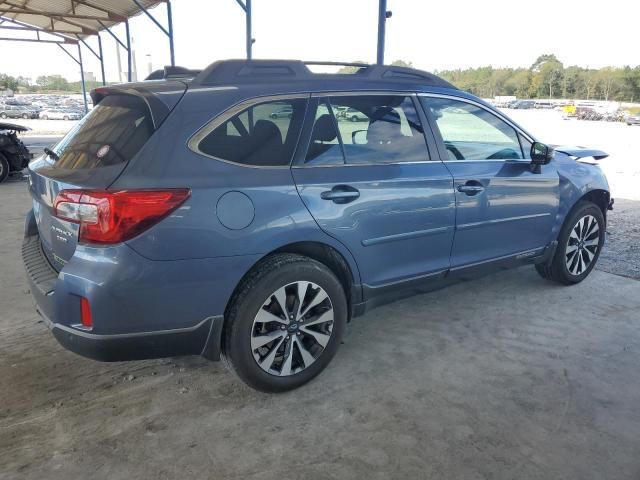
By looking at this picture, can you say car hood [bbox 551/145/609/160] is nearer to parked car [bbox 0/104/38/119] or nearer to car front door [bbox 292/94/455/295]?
car front door [bbox 292/94/455/295]

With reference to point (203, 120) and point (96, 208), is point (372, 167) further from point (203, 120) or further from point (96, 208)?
point (96, 208)

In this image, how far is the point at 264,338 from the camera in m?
2.79

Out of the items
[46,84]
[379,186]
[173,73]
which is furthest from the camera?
[46,84]

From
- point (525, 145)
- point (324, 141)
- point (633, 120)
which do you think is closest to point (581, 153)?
point (525, 145)

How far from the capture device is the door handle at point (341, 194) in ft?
9.47

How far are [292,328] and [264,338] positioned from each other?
18 cm

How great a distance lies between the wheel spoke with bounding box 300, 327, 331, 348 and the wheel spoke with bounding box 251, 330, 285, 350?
6.1 inches

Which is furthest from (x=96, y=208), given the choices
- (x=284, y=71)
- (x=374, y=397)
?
(x=374, y=397)

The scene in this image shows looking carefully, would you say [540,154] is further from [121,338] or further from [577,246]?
[121,338]

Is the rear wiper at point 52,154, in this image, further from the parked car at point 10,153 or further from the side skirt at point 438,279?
the parked car at point 10,153

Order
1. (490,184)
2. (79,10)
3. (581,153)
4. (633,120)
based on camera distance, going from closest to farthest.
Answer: (490,184)
(581,153)
(79,10)
(633,120)

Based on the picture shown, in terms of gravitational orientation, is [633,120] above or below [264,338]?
above

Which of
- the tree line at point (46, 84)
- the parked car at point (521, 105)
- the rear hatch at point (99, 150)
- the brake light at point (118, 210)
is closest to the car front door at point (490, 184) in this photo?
the rear hatch at point (99, 150)

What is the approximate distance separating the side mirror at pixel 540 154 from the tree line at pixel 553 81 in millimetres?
81638
